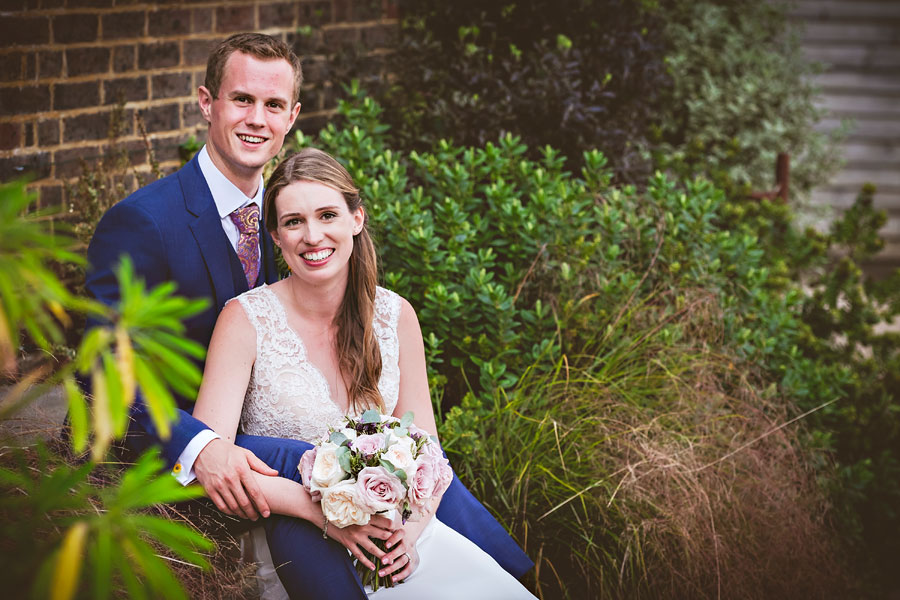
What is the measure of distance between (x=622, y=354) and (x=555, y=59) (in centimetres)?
224

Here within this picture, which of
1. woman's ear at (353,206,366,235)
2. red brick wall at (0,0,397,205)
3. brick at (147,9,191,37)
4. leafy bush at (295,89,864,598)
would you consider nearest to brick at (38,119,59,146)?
red brick wall at (0,0,397,205)

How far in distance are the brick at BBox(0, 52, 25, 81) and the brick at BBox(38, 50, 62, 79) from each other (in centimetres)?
9

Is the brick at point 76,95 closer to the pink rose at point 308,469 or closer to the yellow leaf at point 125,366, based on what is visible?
the pink rose at point 308,469

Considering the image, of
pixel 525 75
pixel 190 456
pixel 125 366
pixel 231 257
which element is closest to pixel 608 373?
pixel 231 257

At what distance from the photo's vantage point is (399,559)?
2.27 metres

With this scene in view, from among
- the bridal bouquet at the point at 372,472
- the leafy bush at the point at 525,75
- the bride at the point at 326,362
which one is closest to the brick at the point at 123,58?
the leafy bush at the point at 525,75

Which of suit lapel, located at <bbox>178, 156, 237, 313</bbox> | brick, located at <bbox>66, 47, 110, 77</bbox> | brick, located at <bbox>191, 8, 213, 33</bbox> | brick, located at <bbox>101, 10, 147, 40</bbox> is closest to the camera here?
suit lapel, located at <bbox>178, 156, 237, 313</bbox>

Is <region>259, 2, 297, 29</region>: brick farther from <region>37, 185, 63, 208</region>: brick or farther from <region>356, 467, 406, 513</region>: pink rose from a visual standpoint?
<region>356, 467, 406, 513</region>: pink rose

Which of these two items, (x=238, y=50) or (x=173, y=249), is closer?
(x=173, y=249)

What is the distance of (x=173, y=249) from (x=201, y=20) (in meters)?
2.15

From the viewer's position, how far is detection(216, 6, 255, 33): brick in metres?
4.28

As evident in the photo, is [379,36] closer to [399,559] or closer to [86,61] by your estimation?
[86,61]

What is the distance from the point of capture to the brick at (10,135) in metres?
3.26

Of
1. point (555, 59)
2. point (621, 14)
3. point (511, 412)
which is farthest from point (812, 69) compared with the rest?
point (511, 412)
